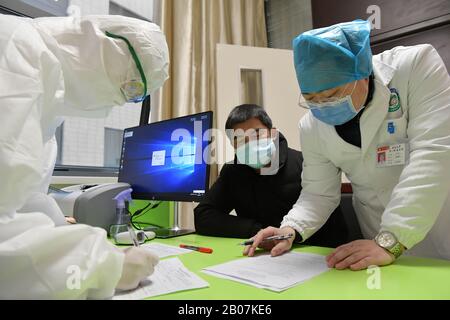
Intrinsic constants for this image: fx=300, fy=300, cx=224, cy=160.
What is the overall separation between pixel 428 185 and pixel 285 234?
41cm

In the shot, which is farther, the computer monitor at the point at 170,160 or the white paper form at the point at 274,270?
the computer monitor at the point at 170,160

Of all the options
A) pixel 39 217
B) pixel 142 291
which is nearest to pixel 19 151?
pixel 39 217

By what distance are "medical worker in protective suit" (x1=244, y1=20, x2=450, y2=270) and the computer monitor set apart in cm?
41

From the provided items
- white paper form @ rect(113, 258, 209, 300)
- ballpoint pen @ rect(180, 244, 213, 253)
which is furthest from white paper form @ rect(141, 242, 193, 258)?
white paper form @ rect(113, 258, 209, 300)

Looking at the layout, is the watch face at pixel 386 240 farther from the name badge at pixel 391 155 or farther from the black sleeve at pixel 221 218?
the black sleeve at pixel 221 218

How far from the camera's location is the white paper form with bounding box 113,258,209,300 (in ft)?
1.88

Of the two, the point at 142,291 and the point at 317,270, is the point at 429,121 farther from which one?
the point at 142,291

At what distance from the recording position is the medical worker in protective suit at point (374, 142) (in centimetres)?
75

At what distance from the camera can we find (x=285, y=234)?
0.93 metres

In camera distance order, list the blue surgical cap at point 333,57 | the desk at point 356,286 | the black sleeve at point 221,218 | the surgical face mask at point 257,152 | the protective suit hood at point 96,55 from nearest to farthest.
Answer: the desk at point 356,286
the protective suit hood at point 96,55
the blue surgical cap at point 333,57
the black sleeve at point 221,218
the surgical face mask at point 257,152

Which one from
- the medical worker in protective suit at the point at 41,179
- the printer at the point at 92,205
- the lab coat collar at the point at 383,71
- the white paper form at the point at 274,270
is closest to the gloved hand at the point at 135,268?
the medical worker in protective suit at the point at 41,179

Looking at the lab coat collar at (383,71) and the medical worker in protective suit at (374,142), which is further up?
the lab coat collar at (383,71)

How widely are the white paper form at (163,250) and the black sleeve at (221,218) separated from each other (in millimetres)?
247

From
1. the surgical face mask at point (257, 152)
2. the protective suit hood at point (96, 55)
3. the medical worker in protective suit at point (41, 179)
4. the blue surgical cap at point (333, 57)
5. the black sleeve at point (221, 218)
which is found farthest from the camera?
the surgical face mask at point (257, 152)
